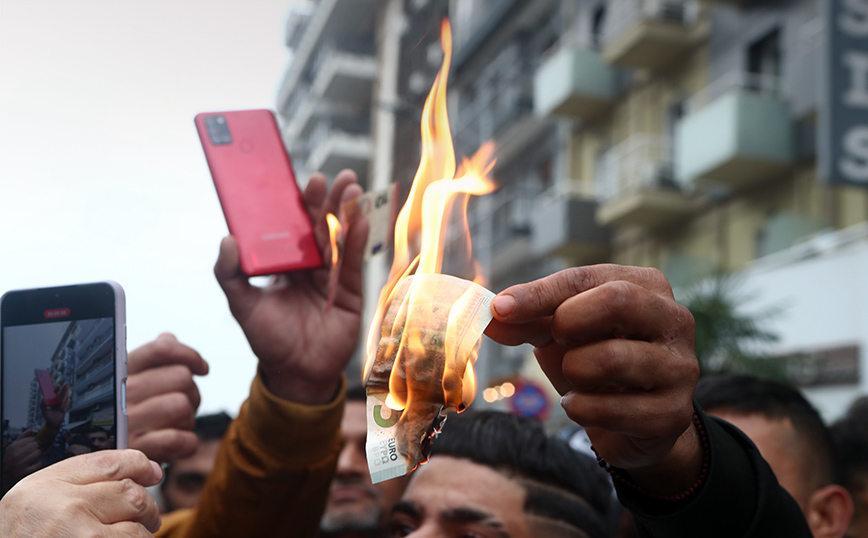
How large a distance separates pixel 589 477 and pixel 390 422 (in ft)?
4.36

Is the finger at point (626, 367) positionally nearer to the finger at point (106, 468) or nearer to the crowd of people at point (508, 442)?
the crowd of people at point (508, 442)

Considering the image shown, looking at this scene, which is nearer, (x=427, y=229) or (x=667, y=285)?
(x=667, y=285)

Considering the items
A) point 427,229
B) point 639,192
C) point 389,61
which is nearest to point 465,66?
point 389,61

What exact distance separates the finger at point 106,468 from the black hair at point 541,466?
124cm

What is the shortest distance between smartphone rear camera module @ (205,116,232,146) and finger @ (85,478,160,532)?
1232mm

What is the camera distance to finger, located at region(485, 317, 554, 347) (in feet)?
4.52

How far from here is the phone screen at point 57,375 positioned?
154 cm

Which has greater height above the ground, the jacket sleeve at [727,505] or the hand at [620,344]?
the hand at [620,344]

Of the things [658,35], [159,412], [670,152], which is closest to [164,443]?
[159,412]

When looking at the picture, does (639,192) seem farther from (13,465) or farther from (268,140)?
(13,465)

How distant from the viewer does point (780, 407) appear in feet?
8.28

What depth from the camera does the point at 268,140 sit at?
7.95 feet

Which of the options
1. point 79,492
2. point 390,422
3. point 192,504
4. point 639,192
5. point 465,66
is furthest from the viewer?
point 465,66

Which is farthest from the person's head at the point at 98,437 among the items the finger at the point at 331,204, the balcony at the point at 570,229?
the balcony at the point at 570,229
